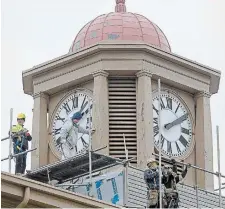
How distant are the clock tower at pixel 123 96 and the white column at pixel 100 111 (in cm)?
3

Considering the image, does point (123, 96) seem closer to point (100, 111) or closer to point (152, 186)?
point (100, 111)

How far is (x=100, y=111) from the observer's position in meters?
43.1

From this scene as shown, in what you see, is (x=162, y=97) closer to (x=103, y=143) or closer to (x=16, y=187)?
(x=103, y=143)

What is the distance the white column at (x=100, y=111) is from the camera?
140 ft

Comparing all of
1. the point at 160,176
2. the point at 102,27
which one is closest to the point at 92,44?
the point at 102,27

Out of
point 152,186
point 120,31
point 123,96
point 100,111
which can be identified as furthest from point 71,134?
point 152,186

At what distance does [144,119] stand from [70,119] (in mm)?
2187

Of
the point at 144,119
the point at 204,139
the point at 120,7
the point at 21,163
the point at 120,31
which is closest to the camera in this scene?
the point at 21,163

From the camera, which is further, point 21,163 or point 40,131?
point 40,131

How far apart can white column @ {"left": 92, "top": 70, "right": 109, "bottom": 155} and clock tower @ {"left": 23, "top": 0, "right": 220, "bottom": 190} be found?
0.09 feet

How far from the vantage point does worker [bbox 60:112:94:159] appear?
43.1 meters

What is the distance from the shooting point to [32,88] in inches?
1788

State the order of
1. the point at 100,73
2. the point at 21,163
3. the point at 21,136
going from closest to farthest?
the point at 21,136 < the point at 21,163 < the point at 100,73

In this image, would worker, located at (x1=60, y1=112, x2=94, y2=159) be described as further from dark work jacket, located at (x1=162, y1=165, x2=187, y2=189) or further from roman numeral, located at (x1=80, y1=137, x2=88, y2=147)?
dark work jacket, located at (x1=162, y1=165, x2=187, y2=189)
